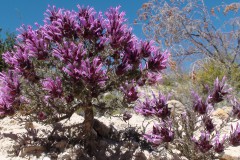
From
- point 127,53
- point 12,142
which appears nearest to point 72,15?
point 127,53

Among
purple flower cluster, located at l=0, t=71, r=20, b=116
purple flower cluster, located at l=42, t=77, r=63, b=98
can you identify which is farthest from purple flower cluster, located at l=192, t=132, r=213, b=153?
purple flower cluster, located at l=0, t=71, r=20, b=116

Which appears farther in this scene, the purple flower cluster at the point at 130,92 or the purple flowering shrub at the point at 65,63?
the purple flower cluster at the point at 130,92

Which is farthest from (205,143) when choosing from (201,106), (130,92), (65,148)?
(65,148)

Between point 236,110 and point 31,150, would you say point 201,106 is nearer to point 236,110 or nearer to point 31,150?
point 236,110

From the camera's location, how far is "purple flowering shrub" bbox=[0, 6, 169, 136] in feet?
11.6

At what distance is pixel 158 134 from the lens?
3.44 m

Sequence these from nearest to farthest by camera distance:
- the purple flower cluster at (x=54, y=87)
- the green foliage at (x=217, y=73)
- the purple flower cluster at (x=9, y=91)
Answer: the purple flower cluster at (x=54, y=87)
the purple flower cluster at (x=9, y=91)
the green foliage at (x=217, y=73)

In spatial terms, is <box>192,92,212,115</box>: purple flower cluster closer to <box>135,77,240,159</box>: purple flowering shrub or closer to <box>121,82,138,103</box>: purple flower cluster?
<box>135,77,240,159</box>: purple flowering shrub

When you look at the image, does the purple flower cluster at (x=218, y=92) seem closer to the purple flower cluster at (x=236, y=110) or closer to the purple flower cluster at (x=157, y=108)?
the purple flower cluster at (x=236, y=110)

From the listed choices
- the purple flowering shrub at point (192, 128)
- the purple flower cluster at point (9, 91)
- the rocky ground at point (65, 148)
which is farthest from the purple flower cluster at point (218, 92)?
the purple flower cluster at point (9, 91)

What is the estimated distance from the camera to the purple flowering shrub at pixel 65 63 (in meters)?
3.55

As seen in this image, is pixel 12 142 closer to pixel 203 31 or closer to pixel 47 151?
pixel 47 151

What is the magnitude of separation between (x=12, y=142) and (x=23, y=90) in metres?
0.89

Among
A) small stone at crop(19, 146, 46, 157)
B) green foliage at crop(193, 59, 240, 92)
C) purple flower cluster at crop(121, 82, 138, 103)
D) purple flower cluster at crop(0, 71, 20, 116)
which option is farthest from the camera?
green foliage at crop(193, 59, 240, 92)
